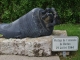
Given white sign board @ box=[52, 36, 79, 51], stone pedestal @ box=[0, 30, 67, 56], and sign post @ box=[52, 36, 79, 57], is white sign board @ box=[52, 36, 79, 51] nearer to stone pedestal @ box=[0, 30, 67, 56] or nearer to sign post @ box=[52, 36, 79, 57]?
sign post @ box=[52, 36, 79, 57]

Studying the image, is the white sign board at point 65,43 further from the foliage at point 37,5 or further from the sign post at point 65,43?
the foliage at point 37,5

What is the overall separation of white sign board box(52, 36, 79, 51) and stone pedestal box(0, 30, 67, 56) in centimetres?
12

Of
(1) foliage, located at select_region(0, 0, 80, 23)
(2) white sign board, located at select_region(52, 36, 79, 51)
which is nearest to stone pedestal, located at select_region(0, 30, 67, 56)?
(2) white sign board, located at select_region(52, 36, 79, 51)

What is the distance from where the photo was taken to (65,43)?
6.89m

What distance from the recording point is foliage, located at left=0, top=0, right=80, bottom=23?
10992mm

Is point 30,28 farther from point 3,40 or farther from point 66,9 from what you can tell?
point 66,9

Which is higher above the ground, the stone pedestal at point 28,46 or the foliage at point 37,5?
the foliage at point 37,5

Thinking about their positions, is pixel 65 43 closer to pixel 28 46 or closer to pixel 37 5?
pixel 28 46

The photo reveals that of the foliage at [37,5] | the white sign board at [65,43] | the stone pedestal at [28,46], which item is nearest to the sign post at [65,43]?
the white sign board at [65,43]

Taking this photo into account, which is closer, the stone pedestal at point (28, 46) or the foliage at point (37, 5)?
the stone pedestal at point (28, 46)

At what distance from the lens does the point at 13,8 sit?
11039 millimetres

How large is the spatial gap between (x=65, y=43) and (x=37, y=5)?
430 cm

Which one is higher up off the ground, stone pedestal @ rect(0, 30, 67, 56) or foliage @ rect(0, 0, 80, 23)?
foliage @ rect(0, 0, 80, 23)

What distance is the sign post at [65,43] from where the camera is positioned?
6844 millimetres
